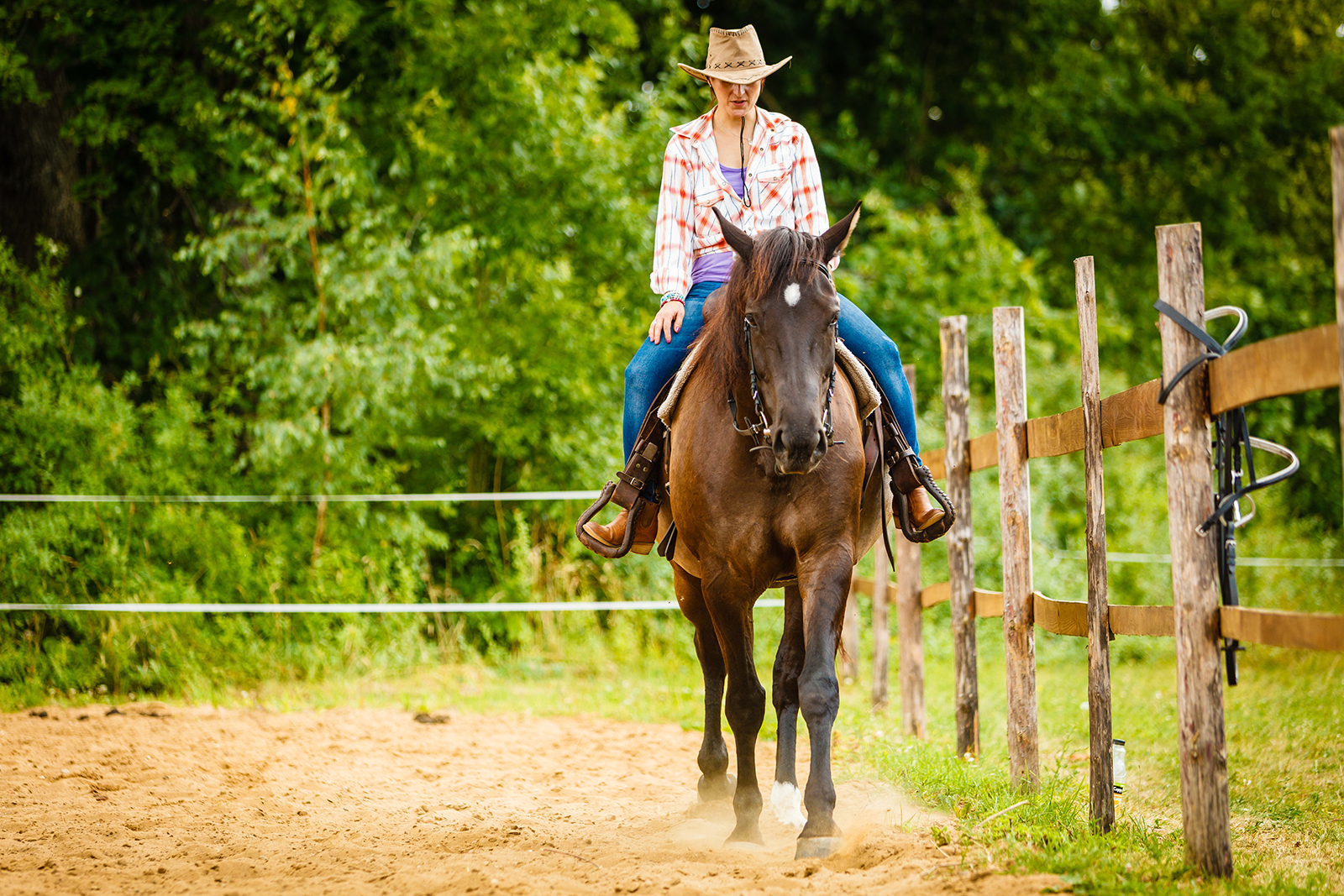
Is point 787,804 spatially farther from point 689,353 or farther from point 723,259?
point 723,259

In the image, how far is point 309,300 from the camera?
9953 mm

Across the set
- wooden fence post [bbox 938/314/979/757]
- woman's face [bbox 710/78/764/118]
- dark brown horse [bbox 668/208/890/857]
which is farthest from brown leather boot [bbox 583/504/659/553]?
woman's face [bbox 710/78/764/118]

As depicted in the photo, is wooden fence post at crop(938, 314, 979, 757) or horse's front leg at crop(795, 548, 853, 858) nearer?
horse's front leg at crop(795, 548, 853, 858)

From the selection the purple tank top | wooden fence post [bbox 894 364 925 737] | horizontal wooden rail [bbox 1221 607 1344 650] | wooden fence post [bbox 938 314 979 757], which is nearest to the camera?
horizontal wooden rail [bbox 1221 607 1344 650]

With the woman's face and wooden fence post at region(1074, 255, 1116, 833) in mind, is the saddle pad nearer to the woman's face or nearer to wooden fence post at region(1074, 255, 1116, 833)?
wooden fence post at region(1074, 255, 1116, 833)

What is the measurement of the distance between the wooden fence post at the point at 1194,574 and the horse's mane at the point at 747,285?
1194 millimetres

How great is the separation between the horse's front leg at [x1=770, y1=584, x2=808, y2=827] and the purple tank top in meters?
1.59

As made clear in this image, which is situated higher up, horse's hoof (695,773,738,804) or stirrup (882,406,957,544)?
stirrup (882,406,957,544)

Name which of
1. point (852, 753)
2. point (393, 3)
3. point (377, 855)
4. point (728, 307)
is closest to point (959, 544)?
point (852, 753)

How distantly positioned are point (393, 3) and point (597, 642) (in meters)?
7.36

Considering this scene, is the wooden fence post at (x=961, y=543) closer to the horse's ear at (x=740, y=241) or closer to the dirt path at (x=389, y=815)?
the dirt path at (x=389, y=815)

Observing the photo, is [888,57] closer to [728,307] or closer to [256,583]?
[256,583]

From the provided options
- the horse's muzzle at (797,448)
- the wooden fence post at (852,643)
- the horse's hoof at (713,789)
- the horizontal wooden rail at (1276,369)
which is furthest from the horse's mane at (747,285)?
the wooden fence post at (852,643)

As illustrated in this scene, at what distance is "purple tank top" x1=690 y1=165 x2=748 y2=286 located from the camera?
15.6 feet
